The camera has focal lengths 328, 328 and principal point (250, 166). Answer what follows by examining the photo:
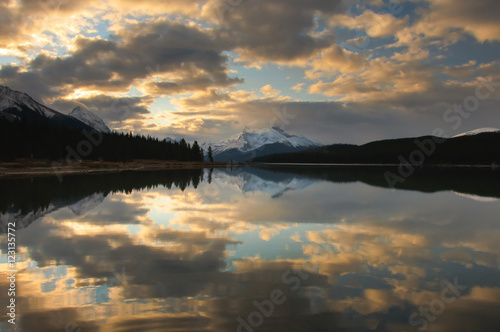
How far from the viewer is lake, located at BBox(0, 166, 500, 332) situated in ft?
24.3

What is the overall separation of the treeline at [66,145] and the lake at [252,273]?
266ft

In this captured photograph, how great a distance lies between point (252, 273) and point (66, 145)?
11455cm

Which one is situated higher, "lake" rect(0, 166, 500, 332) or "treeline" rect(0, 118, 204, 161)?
"treeline" rect(0, 118, 204, 161)

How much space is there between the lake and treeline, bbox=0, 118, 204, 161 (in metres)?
81.1

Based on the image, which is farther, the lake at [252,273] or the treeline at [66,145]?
the treeline at [66,145]

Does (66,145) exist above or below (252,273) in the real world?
above

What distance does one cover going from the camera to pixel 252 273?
1028 centimetres

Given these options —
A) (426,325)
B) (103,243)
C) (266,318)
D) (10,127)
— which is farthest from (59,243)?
(10,127)

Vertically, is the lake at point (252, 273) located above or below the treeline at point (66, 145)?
below

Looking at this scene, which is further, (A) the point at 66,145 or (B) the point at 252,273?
(A) the point at 66,145

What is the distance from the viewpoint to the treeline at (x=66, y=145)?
86.3 metres

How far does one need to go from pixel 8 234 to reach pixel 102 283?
902 cm

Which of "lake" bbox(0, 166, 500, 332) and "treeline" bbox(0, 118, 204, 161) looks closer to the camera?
"lake" bbox(0, 166, 500, 332)

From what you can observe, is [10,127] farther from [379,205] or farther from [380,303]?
[380,303]
